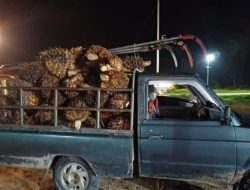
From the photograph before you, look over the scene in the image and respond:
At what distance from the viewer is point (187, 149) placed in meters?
5.76

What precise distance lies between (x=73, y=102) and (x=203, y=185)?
2.46 meters

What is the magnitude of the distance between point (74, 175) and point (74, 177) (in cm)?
3

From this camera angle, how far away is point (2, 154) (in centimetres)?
646

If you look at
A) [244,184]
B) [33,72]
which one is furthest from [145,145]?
[33,72]

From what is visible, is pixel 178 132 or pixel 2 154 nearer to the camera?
pixel 178 132

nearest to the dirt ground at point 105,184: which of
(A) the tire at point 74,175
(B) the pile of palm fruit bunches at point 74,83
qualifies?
(A) the tire at point 74,175

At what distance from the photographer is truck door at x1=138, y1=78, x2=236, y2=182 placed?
18.5ft

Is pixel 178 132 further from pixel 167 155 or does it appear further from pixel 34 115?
pixel 34 115

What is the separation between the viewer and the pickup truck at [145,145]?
18.6ft

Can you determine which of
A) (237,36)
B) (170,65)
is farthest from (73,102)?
(237,36)

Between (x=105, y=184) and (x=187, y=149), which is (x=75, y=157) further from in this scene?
(x=187, y=149)

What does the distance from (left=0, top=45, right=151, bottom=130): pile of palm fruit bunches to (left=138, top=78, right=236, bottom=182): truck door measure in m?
0.42

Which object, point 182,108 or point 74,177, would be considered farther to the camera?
point 182,108

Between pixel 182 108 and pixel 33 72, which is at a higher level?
pixel 33 72
